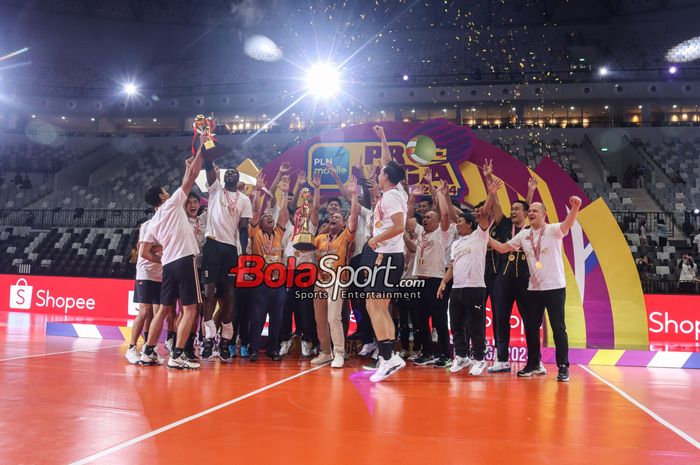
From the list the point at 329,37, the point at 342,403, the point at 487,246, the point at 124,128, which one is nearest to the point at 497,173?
the point at 487,246

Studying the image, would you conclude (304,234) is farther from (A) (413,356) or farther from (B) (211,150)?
(A) (413,356)

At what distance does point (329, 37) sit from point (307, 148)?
2606cm

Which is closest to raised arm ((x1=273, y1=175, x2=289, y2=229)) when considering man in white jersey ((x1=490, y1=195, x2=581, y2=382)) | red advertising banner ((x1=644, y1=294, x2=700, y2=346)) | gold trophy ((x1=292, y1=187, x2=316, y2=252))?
gold trophy ((x1=292, y1=187, x2=316, y2=252))

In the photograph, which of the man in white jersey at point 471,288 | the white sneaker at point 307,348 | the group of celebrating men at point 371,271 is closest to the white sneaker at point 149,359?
the group of celebrating men at point 371,271

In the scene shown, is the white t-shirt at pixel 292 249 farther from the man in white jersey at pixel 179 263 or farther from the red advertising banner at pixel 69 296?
the red advertising banner at pixel 69 296

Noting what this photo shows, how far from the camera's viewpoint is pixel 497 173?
8242 mm

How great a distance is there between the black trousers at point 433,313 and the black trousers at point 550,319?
906mm

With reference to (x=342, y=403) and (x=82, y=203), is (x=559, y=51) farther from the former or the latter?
(x=342, y=403)

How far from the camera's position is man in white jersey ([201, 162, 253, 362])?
6410mm

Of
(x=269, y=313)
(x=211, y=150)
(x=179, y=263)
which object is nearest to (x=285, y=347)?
(x=269, y=313)

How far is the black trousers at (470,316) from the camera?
6164 millimetres

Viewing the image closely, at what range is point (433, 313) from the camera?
6668mm

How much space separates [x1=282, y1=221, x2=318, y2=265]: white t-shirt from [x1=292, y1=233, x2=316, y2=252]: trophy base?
147 mm

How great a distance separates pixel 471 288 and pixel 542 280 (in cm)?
73
